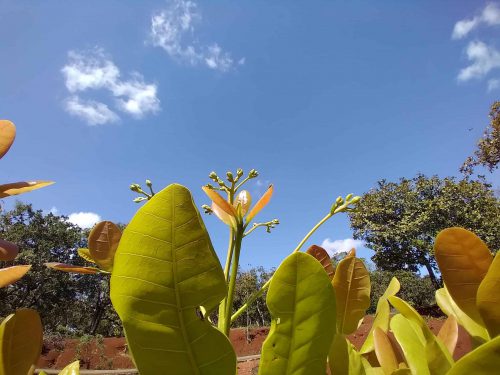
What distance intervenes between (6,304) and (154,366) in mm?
27501

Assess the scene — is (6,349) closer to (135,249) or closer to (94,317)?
(135,249)

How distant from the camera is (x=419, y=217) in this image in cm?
1905

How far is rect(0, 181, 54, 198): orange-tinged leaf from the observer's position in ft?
2.38

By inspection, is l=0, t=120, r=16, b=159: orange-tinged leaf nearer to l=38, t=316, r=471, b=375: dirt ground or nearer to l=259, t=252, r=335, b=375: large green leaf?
l=259, t=252, r=335, b=375: large green leaf

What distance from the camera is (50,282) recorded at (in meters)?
22.8

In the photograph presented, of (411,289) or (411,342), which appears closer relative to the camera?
(411,342)

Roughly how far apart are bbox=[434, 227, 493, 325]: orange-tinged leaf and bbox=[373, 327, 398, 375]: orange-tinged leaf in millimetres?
170

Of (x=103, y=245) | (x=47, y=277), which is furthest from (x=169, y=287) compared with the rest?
(x=47, y=277)

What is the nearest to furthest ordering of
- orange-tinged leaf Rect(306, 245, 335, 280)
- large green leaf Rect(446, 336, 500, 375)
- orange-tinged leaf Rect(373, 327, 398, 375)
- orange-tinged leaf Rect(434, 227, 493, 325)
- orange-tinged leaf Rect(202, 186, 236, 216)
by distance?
large green leaf Rect(446, 336, 500, 375)
orange-tinged leaf Rect(434, 227, 493, 325)
orange-tinged leaf Rect(373, 327, 398, 375)
orange-tinged leaf Rect(202, 186, 236, 216)
orange-tinged leaf Rect(306, 245, 335, 280)

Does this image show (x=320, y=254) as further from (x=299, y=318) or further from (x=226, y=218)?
(x=299, y=318)

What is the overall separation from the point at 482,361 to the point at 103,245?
0.64 m

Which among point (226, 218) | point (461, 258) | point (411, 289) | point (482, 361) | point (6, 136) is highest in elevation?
point (411, 289)

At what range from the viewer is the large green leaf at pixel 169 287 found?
1.18ft

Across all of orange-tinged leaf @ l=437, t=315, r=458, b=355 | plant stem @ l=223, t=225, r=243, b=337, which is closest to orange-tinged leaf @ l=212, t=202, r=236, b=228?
plant stem @ l=223, t=225, r=243, b=337
